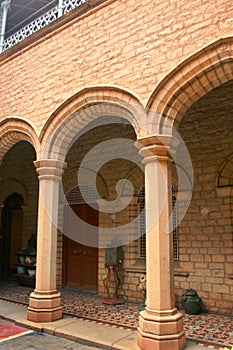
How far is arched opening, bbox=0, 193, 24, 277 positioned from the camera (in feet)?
34.2

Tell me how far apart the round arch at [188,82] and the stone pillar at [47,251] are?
2263 millimetres

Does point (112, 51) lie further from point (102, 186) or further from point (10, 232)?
point (10, 232)

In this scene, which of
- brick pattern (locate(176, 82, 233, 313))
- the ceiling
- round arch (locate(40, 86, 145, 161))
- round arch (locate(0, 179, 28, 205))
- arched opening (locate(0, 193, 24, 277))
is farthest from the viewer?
arched opening (locate(0, 193, 24, 277))

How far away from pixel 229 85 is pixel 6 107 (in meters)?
4.64

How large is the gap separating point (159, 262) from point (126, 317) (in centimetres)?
202

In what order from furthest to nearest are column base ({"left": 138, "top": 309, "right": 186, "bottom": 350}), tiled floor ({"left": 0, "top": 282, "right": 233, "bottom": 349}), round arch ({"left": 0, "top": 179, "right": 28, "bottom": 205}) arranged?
round arch ({"left": 0, "top": 179, "right": 28, "bottom": 205}) → tiled floor ({"left": 0, "top": 282, "right": 233, "bottom": 349}) → column base ({"left": 138, "top": 309, "right": 186, "bottom": 350})

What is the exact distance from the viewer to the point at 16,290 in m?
8.39

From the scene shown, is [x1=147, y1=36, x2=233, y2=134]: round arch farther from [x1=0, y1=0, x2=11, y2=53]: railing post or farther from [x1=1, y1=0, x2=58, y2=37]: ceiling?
[x1=1, y1=0, x2=58, y2=37]: ceiling

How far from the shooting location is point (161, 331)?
13.3ft

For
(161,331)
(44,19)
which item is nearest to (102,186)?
(44,19)

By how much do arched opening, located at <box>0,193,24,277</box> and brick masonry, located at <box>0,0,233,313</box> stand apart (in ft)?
11.6

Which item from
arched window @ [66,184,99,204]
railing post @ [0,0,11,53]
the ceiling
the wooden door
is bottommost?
the wooden door

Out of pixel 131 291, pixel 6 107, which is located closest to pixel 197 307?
pixel 131 291

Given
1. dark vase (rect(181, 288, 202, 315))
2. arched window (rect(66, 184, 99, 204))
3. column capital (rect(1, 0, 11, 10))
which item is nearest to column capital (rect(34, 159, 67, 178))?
arched window (rect(66, 184, 99, 204))
